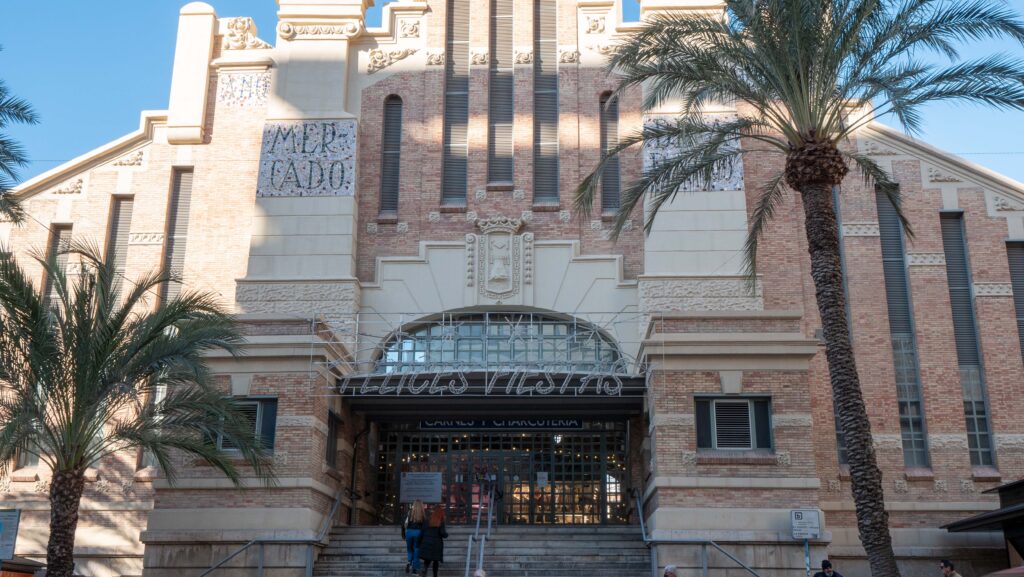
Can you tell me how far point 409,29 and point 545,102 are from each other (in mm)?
3825

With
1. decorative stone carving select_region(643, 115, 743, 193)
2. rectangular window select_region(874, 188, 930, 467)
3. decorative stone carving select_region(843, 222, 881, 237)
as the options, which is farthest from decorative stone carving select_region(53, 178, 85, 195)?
rectangular window select_region(874, 188, 930, 467)

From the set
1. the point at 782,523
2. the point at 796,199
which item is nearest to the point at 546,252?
the point at 796,199

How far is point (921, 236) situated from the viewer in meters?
23.9

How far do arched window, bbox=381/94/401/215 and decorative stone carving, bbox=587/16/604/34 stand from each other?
193 inches

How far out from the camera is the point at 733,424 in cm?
2005

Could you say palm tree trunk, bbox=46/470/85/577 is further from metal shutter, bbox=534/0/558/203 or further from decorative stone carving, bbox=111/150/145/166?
metal shutter, bbox=534/0/558/203

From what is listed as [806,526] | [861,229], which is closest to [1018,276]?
[861,229]

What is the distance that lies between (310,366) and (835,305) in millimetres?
9839

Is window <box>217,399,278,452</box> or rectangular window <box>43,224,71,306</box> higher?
rectangular window <box>43,224,71,306</box>

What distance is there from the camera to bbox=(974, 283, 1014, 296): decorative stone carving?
23.4 meters

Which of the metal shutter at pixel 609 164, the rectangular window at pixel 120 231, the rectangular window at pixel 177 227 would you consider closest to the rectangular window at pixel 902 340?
the metal shutter at pixel 609 164

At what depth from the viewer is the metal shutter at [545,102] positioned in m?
25.0

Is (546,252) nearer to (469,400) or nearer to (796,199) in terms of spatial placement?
(469,400)

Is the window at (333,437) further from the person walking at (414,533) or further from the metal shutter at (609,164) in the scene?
the metal shutter at (609,164)
